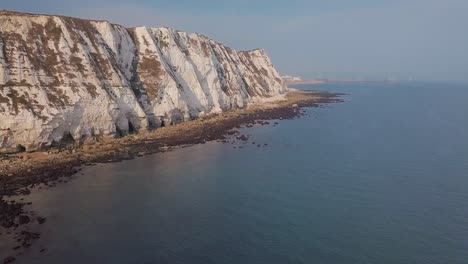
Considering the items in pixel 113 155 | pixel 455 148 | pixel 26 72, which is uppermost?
pixel 26 72

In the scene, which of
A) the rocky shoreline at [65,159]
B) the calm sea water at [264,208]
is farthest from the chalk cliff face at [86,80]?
the calm sea water at [264,208]

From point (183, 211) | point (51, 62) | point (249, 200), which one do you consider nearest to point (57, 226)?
point (183, 211)

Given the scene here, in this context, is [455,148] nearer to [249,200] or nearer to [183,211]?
[249,200]

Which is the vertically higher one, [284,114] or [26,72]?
[26,72]

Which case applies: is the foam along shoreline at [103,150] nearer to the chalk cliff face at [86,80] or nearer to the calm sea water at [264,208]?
the chalk cliff face at [86,80]

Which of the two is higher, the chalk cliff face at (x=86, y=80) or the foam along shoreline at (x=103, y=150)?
the chalk cliff face at (x=86, y=80)

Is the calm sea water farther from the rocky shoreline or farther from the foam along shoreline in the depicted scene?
the foam along shoreline
